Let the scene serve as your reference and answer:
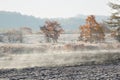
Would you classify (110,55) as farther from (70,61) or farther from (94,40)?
(94,40)

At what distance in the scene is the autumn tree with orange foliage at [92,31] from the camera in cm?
7594

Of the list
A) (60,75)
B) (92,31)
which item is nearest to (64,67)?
(60,75)

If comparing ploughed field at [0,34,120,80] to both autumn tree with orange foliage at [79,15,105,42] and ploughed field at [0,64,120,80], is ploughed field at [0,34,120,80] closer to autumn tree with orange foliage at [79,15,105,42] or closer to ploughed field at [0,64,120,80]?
ploughed field at [0,64,120,80]

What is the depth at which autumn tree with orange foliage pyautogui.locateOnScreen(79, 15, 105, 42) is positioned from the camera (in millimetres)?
75938

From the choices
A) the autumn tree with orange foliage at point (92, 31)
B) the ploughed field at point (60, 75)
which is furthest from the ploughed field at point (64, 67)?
the autumn tree with orange foliage at point (92, 31)

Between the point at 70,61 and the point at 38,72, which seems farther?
the point at 70,61

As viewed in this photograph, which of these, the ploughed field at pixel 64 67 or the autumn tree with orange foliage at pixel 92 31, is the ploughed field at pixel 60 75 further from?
the autumn tree with orange foliage at pixel 92 31

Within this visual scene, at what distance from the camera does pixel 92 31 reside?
75750mm

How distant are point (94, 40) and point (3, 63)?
48.4 metres

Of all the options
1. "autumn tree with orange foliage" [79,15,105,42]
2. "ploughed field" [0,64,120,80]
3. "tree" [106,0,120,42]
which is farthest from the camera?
"autumn tree with orange foliage" [79,15,105,42]

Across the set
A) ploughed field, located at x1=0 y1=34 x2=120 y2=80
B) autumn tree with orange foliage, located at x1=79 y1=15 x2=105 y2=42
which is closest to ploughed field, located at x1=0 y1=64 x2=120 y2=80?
ploughed field, located at x1=0 y1=34 x2=120 y2=80

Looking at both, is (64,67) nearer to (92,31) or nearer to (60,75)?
(60,75)

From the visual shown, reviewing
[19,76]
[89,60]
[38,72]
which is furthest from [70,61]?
[19,76]

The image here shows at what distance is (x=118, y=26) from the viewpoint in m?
51.2
